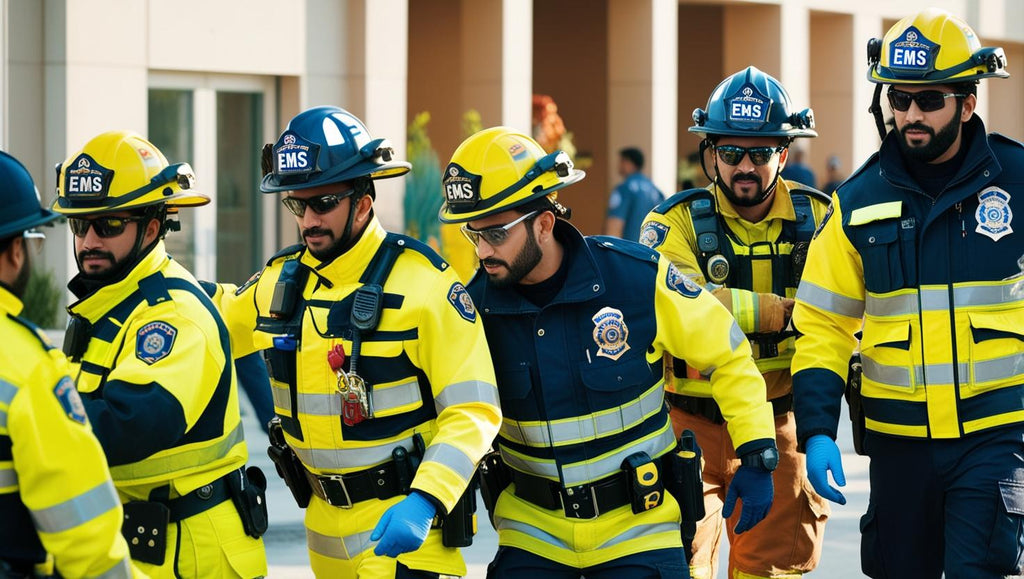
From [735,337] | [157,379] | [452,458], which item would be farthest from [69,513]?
[735,337]

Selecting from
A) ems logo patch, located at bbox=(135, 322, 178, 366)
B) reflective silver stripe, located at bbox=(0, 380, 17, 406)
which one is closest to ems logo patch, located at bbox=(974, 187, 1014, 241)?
ems logo patch, located at bbox=(135, 322, 178, 366)

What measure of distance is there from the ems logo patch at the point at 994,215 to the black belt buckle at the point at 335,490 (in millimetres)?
2115

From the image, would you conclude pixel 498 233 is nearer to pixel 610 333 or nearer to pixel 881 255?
pixel 610 333

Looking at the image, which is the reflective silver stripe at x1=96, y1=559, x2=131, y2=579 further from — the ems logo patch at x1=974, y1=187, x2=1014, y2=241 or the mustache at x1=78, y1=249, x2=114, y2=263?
the ems logo patch at x1=974, y1=187, x2=1014, y2=241

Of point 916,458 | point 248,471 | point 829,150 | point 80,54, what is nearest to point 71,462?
point 248,471

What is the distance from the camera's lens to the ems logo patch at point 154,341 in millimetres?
4609

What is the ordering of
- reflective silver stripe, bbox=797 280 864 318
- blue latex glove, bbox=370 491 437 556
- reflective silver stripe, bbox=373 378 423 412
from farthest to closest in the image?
reflective silver stripe, bbox=797 280 864 318
reflective silver stripe, bbox=373 378 423 412
blue latex glove, bbox=370 491 437 556

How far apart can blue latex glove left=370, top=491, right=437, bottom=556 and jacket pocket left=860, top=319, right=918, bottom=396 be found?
5.52 feet

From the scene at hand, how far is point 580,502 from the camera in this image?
4.95 m

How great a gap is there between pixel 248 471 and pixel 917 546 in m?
2.14

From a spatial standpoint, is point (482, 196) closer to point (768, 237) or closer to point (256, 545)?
point (256, 545)

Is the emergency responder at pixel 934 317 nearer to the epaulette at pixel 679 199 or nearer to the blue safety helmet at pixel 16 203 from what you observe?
the epaulette at pixel 679 199

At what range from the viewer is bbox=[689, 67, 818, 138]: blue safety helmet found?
6.41 meters

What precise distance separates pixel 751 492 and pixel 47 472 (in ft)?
7.80
